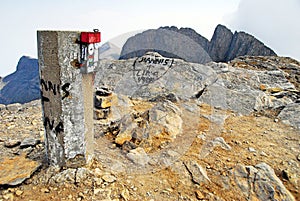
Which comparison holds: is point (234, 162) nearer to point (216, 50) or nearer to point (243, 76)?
point (243, 76)

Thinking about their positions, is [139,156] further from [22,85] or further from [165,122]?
[22,85]

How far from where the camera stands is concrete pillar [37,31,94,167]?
9.65 ft

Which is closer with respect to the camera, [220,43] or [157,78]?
[157,78]

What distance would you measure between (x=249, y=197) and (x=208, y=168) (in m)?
0.76

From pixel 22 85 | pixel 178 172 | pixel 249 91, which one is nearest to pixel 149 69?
pixel 249 91

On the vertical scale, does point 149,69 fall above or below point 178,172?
above

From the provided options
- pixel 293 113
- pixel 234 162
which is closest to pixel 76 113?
pixel 234 162

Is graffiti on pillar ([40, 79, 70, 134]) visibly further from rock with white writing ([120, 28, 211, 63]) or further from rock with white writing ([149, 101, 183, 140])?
rock with white writing ([120, 28, 211, 63])

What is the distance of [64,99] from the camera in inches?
123

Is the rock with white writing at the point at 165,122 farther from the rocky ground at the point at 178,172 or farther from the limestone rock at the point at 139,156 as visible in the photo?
the limestone rock at the point at 139,156

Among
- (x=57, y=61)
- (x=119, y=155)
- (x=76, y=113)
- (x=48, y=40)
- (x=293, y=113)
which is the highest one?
(x=48, y=40)

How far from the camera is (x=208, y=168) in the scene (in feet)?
12.8

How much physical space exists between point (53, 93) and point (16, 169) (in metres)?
1.43

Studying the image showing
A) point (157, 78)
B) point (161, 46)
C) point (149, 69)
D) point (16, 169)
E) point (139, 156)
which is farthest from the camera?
point (161, 46)
